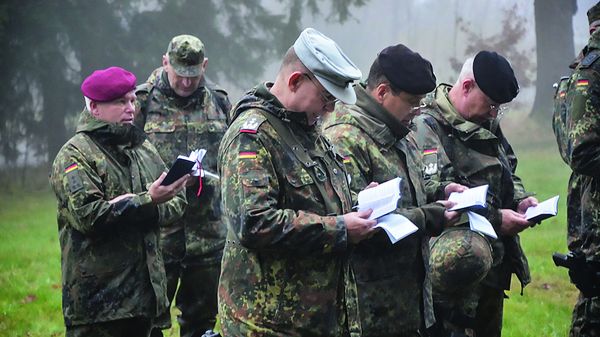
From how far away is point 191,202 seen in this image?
261 inches

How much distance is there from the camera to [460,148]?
17.3 ft

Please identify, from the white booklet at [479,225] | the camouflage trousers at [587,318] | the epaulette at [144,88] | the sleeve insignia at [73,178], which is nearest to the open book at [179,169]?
the sleeve insignia at [73,178]

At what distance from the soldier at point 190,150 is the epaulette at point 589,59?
2895 mm

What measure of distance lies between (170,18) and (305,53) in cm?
932

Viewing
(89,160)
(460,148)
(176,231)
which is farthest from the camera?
(176,231)

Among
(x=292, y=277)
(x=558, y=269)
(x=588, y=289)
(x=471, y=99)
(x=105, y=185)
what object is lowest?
(x=558, y=269)

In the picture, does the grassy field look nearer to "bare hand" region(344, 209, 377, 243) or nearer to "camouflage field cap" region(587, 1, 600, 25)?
"camouflage field cap" region(587, 1, 600, 25)

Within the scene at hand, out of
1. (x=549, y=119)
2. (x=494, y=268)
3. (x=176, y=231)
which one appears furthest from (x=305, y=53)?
(x=549, y=119)

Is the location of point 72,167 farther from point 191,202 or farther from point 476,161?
point 476,161

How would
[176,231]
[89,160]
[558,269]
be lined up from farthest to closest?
1. [558,269]
2. [176,231]
3. [89,160]

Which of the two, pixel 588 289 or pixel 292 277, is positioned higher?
pixel 292 277

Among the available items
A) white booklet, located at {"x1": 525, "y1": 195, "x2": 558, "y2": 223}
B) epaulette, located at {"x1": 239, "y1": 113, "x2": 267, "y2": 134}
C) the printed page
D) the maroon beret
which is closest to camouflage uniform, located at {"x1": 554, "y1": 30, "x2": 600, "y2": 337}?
white booklet, located at {"x1": 525, "y1": 195, "x2": 558, "y2": 223}

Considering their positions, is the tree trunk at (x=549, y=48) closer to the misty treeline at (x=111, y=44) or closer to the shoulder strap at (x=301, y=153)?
the misty treeline at (x=111, y=44)

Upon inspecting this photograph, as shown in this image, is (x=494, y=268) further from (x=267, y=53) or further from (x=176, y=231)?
(x=267, y=53)
